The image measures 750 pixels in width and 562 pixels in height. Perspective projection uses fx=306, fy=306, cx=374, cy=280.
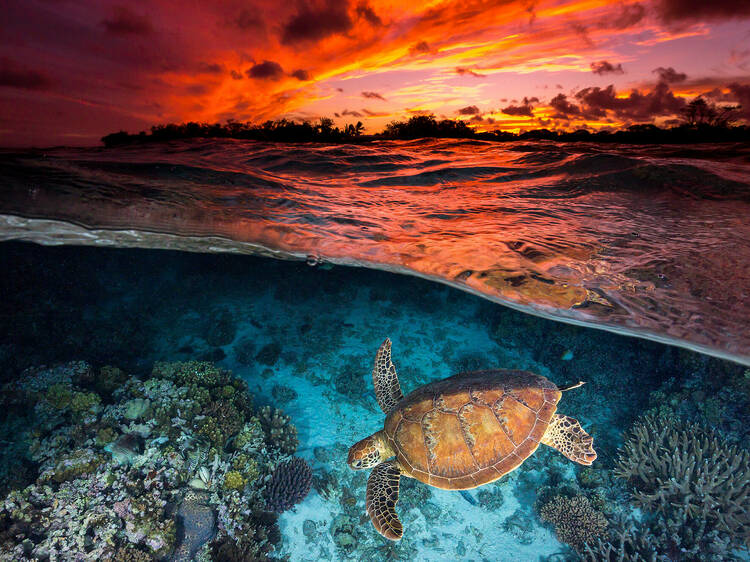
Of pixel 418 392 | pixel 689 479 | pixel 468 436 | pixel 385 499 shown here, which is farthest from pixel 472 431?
pixel 689 479

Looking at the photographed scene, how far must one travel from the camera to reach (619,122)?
827cm

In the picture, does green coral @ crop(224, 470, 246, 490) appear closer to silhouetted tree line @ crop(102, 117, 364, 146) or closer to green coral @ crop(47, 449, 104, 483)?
green coral @ crop(47, 449, 104, 483)

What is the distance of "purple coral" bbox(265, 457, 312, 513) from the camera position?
7543mm

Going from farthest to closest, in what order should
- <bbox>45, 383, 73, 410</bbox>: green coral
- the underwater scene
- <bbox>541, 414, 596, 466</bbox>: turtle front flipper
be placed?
1. <bbox>45, 383, 73, 410</bbox>: green coral
2. the underwater scene
3. <bbox>541, 414, 596, 466</bbox>: turtle front flipper

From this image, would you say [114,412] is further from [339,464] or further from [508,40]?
[508,40]

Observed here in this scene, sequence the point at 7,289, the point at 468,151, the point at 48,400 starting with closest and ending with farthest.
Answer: the point at 48,400
the point at 468,151
the point at 7,289

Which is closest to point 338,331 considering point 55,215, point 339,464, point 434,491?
point 339,464

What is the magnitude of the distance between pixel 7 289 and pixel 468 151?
811 inches

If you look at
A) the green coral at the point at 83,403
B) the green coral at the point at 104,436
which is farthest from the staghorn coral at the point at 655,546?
the green coral at the point at 83,403

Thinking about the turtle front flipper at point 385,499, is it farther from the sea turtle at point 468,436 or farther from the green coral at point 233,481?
the green coral at point 233,481

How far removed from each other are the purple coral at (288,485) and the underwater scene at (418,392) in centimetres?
6

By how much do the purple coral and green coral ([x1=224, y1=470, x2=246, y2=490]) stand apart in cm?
71

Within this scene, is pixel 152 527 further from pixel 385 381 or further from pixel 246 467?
pixel 385 381

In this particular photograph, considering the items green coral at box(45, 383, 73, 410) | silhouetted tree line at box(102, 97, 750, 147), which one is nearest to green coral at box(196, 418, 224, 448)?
green coral at box(45, 383, 73, 410)
